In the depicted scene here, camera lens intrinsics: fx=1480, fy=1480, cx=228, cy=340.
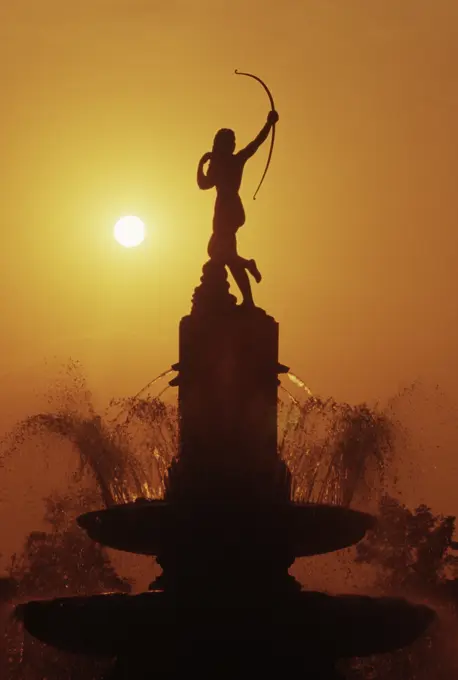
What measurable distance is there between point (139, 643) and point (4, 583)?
75.9 feet

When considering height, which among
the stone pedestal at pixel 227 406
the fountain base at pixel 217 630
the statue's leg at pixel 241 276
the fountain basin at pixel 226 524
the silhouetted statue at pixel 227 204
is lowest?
the fountain base at pixel 217 630

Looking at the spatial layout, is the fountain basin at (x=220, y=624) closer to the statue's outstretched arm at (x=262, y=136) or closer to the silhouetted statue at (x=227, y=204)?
the silhouetted statue at (x=227, y=204)

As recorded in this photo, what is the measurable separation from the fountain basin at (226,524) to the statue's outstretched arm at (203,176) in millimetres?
4866

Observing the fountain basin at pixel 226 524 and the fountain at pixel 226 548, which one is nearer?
the fountain at pixel 226 548

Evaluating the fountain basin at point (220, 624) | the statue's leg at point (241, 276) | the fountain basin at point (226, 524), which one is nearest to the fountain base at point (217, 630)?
the fountain basin at point (220, 624)

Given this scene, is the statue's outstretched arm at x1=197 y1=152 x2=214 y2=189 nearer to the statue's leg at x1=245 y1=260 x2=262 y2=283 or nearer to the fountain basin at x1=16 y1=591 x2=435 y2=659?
the statue's leg at x1=245 y1=260 x2=262 y2=283

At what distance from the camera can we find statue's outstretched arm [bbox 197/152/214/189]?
70.7 feet

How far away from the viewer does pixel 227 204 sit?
70.5 feet

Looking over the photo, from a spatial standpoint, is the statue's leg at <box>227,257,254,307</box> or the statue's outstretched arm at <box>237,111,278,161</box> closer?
the statue's outstretched arm at <box>237,111,278,161</box>

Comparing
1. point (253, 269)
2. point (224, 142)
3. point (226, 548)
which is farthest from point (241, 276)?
Answer: point (226, 548)

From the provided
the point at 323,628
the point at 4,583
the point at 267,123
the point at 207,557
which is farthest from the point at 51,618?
the point at 4,583

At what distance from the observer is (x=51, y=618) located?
18578mm

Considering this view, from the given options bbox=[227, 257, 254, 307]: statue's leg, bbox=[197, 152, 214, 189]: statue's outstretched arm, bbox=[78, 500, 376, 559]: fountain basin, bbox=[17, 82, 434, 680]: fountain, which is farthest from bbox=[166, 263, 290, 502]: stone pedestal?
bbox=[197, 152, 214, 189]: statue's outstretched arm

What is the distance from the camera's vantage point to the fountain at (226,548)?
60.8 ft
